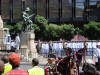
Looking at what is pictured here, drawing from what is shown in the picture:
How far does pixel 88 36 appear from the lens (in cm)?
4491

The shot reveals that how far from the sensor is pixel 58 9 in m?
53.2

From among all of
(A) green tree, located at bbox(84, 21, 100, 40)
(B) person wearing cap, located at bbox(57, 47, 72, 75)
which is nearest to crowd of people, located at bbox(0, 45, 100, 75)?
(B) person wearing cap, located at bbox(57, 47, 72, 75)

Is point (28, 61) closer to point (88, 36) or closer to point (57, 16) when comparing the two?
point (88, 36)

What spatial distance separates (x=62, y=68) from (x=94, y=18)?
46.8 metres

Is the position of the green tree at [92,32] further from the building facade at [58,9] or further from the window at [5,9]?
the window at [5,9]

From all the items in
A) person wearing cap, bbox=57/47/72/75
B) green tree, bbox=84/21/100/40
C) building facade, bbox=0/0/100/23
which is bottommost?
green tree, bbox=84/21/100/40

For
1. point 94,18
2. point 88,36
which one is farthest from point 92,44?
point 94,18

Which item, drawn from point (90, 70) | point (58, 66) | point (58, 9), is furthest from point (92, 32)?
point (90, 70)

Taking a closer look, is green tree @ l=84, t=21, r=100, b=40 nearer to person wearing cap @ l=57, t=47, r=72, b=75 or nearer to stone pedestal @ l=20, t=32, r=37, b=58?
stone pedestal @ l=20, t=32, r=37, b=58

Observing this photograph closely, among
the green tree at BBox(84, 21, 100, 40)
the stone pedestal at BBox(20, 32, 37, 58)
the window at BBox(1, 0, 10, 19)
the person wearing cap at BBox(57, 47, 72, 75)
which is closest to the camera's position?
the person wearing cap at BBox(57, 47, 72, 75)

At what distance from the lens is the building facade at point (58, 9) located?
52.6 meters

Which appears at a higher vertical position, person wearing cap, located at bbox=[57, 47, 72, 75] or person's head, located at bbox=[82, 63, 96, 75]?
person's head, located at bbox=[82, 63, 96, 75]

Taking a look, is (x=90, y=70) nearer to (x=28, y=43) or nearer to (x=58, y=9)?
(x=28, y=43)

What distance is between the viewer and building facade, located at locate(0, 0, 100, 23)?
172 ft
